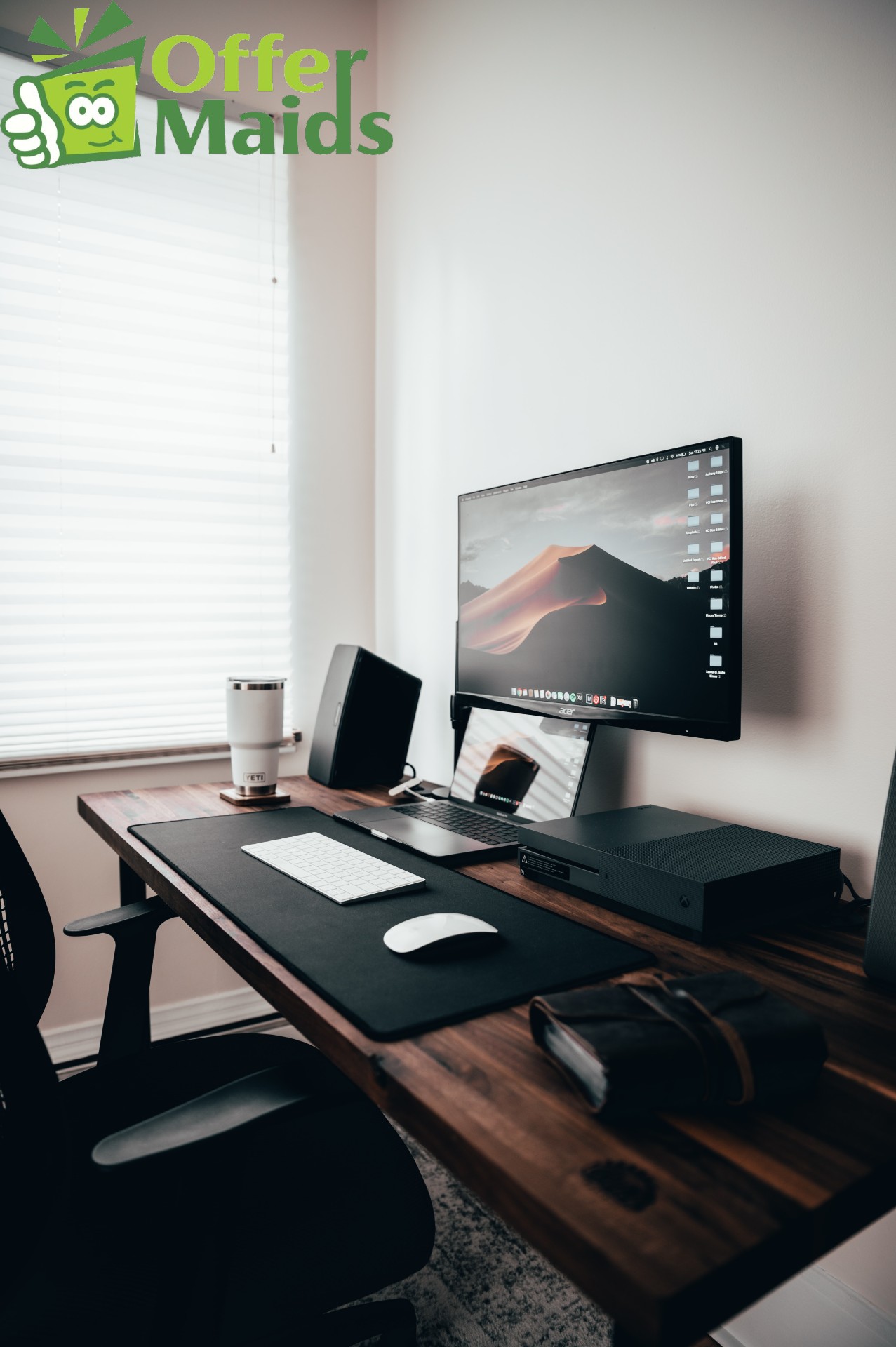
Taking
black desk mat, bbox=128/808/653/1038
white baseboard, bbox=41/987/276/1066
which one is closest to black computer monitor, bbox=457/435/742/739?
black desk mat, bbox=128/808/653/1038

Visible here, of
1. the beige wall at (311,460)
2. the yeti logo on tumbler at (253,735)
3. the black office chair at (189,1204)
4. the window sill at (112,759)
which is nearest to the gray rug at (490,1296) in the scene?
the black office chair at (189,1204)

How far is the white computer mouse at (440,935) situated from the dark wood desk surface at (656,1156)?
0.12m

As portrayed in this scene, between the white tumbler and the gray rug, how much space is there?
0.86 m

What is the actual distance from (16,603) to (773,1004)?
6.25ft

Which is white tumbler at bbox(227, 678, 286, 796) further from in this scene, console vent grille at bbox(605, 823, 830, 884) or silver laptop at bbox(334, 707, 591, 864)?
console vent grille at bbox(605, 823, 830, 884)

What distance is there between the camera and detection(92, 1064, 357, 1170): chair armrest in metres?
0.71

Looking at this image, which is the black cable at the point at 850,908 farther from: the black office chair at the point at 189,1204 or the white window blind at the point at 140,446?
the white window blind at the point at 140,446

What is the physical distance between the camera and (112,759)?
6.95 ft

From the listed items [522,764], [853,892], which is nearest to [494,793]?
[522,764]

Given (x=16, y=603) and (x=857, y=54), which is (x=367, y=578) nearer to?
(x=16, y=603)

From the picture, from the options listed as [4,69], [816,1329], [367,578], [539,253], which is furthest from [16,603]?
[816,1329]

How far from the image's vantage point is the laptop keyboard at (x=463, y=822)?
1435 mm

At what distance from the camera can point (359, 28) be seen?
2.38 m

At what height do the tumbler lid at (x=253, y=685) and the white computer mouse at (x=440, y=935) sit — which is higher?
the tumbler lid at (x=253, y=685)
